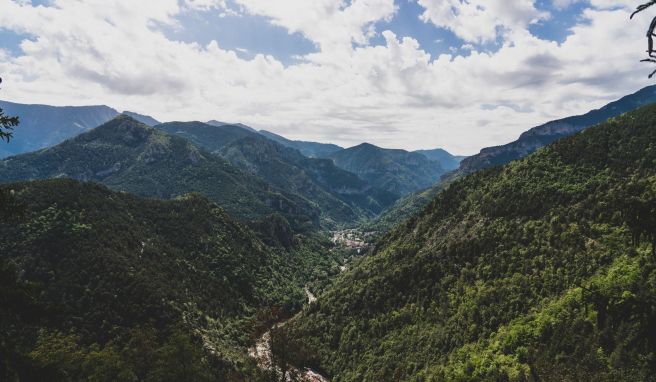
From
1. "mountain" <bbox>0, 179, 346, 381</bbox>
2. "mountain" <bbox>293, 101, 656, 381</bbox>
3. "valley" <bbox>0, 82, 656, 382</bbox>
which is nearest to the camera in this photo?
"mountain" <bbox>0, 179, 346, 381</bbox>

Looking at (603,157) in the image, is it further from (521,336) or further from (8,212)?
(8,212)

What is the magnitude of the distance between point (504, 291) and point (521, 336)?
18.9m

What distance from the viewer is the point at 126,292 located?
119 m

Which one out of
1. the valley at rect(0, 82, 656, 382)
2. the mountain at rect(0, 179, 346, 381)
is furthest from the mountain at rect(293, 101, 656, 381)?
the mountain at rect(0, 179, 346, 381)

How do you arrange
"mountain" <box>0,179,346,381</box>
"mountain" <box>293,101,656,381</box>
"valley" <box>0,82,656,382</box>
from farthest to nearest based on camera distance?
"mountain" <box>293,101,656,381</box>
"valley" <box>0,82,656,382</box>
"mountain" <box>0,179,346,381</box>

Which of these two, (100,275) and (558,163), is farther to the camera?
(558,163)

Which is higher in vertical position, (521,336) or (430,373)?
(521,336)

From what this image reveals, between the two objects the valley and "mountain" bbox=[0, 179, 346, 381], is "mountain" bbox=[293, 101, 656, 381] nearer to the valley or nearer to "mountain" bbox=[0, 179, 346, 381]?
the valley

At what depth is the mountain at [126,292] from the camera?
5834 centimetres

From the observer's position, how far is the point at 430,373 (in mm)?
90250

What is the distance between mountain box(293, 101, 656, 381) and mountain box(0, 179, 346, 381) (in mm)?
33096

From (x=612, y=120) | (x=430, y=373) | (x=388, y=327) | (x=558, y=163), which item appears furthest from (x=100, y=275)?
(x=612, y=120)

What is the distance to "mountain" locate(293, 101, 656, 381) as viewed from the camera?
72.6m

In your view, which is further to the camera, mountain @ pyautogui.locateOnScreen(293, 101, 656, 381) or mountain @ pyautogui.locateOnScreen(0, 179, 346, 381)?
mountain @ pyautogui.locateOnScreen(293, 101, 656, 381)
